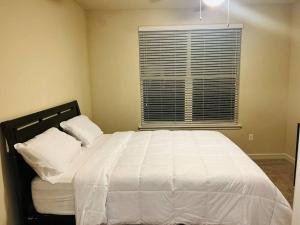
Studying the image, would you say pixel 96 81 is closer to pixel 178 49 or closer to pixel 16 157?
pixel 178 49

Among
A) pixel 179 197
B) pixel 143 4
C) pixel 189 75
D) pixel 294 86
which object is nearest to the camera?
pixel 179 197

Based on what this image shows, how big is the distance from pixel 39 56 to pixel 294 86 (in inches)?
145

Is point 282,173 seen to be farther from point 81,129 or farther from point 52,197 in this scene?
point 52,197

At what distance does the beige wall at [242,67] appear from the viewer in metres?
4.08

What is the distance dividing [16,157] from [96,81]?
250cm

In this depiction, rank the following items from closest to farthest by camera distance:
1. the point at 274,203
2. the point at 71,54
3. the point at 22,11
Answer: the point at 274,203, the point at 22,11, the point at 71,54

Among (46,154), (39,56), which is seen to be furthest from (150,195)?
(39,56)

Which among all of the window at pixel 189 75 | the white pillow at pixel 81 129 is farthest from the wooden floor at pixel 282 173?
the white pillow at pixel 81 129

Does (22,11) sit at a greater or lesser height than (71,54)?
greater

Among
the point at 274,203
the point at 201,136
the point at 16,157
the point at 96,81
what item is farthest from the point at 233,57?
the point at 16,157

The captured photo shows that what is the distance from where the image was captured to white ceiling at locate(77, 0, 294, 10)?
3.73m

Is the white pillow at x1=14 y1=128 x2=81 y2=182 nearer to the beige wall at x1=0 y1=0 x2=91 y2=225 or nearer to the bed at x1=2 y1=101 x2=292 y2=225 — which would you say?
the bed at x1=2 y1=101 x2=292 y2=225

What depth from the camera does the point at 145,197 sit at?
2031mm

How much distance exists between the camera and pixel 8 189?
2.05 metres
